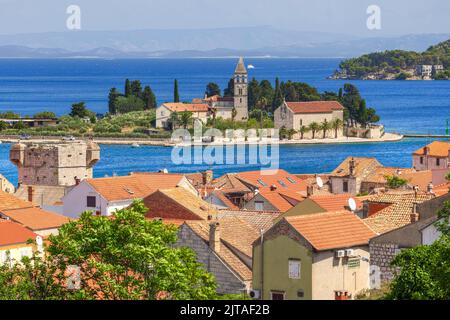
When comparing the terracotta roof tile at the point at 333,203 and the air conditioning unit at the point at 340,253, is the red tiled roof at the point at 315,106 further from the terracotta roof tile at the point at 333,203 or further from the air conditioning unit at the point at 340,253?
the air conditioning unit at the point at 340,253

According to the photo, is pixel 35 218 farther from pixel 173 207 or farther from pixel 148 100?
pixel 148 100

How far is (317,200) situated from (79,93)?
126 meters

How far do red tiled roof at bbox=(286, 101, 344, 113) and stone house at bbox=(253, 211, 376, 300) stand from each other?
227 feet

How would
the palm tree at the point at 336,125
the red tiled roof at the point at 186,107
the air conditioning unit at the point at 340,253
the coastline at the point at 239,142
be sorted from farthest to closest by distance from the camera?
the palm tree at the point at 336,125 < the red tiled roof at the point at 186,107 < the coastline at the point at 239,142 < the air conditioning unit at the point at 340,253

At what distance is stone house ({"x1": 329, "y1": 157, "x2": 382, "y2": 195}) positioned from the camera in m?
29.5

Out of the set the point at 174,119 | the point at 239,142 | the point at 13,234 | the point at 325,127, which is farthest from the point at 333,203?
the point at 325,127

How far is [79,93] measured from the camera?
142 metres

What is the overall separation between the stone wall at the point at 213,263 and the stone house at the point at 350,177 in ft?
48.2

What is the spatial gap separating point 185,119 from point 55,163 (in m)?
47.6

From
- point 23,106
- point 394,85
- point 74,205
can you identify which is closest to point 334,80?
point 394,85

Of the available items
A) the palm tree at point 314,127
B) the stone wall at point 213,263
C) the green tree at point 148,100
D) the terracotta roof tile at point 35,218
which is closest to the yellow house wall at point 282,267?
the stone wall at point 213,263

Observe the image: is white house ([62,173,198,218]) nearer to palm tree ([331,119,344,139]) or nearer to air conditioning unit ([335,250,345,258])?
Result: air conditioning unit ([335,250,345,258])

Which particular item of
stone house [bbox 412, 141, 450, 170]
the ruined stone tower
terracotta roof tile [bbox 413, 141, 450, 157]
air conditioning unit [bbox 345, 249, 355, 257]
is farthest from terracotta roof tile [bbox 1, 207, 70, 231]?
terracotta roof tile [bbox 413, 141, 450, 157]

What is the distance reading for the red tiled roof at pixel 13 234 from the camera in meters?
16.1
